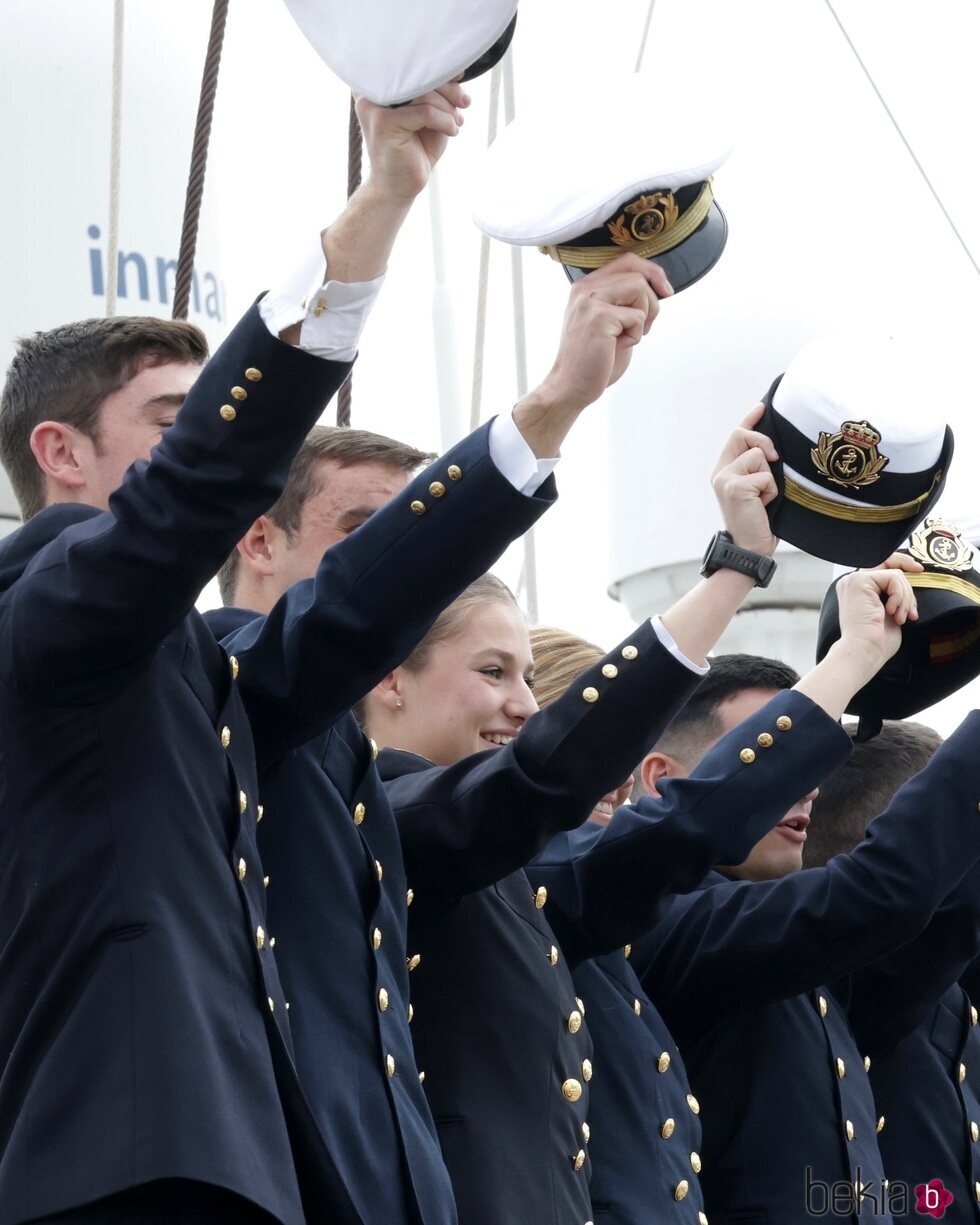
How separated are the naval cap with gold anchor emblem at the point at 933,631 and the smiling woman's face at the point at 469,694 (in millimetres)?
750

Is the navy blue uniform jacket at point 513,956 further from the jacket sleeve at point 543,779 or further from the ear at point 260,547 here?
the ear at point 260,547

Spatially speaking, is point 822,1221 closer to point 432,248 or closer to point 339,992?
point 339,992

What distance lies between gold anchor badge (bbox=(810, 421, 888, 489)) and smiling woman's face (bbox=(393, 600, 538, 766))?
2.09 feet

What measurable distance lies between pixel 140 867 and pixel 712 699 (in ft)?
8.29

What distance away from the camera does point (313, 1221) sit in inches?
110

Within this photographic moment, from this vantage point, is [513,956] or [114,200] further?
[114,200]

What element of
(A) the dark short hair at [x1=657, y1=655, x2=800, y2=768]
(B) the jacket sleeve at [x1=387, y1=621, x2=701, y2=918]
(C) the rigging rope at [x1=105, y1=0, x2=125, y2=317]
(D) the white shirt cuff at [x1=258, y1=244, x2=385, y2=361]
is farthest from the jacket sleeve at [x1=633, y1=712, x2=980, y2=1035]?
(C) the rigging rope at [x1=105, y1=0, x2=125, y2=317]

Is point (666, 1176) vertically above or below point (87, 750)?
below

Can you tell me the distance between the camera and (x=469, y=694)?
4059 millimetres

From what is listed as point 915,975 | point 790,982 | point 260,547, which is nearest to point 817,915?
point 790,982

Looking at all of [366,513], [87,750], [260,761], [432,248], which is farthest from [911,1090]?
[432,248]

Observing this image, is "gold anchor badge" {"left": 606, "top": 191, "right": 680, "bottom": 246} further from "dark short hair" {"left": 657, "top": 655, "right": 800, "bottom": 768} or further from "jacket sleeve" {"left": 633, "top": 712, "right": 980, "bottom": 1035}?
"dark short hair" {"left": 657, "top": 655, "right": 800, "bottom": 768}

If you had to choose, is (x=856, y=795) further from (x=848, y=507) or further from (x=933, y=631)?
(x=848, y=507)

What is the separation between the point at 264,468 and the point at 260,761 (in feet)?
1.97
